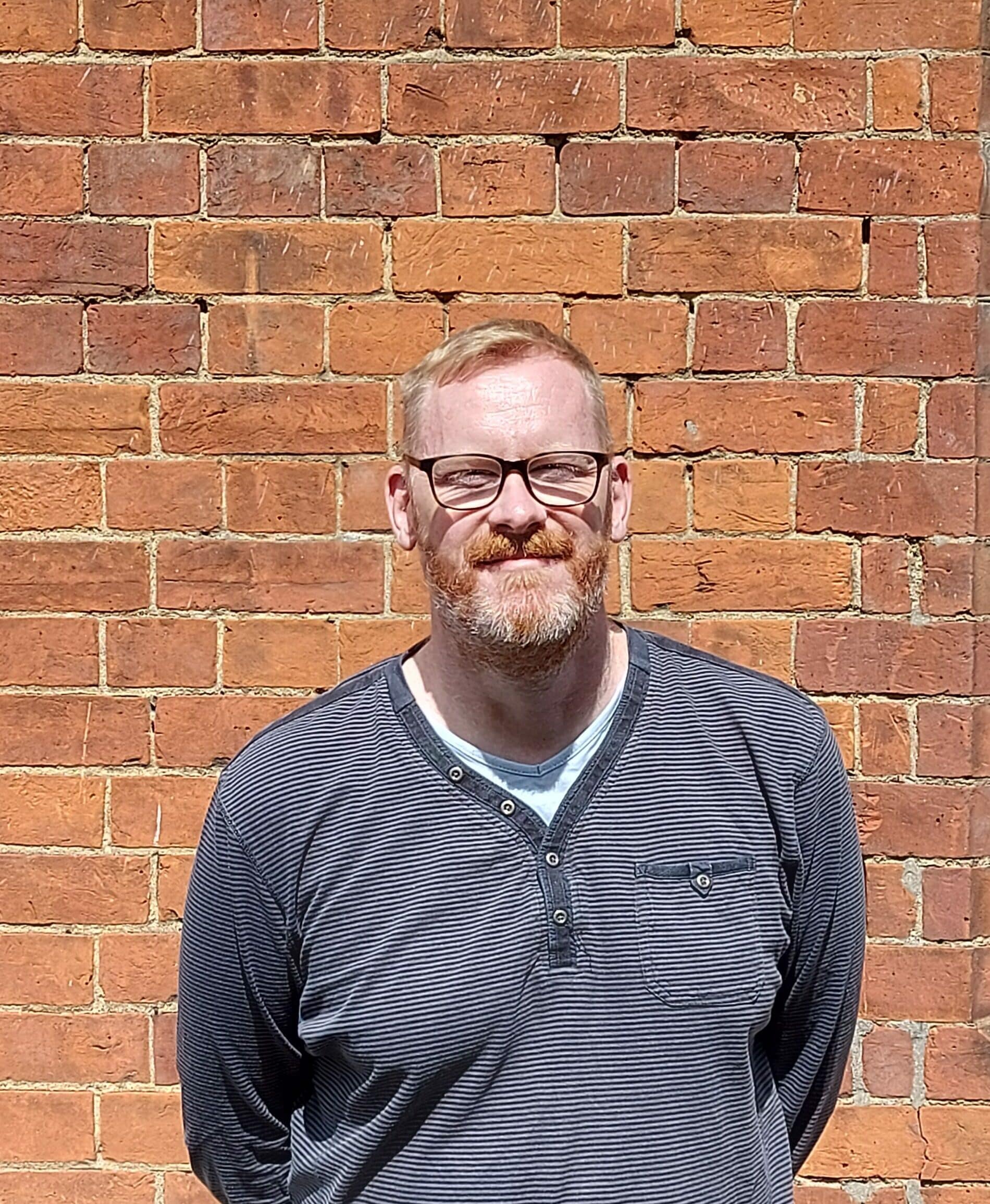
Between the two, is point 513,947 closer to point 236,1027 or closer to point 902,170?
point 236,1027

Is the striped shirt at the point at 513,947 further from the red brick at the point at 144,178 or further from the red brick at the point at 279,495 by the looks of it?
the red brick at the point at 144,178

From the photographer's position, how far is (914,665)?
2312mm

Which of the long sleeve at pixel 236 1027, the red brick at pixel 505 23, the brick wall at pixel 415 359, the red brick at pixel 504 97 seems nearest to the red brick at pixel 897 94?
the brick wall at pixel 415 359

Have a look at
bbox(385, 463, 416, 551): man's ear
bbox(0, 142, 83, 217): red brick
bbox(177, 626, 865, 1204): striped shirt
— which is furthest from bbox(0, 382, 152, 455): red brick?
bbox(177, 626, 865, 1204): striped shirt

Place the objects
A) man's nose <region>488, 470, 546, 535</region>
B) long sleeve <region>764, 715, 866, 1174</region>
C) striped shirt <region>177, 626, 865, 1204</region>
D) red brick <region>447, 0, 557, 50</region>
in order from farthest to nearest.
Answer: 1. red brick <region>447, 0, 557, 50</region>
2. long sleeve <region>764, 715, 866, 1174</region>
3. man's nose <region>488, 470, 546, 535</region>
4. striped shirt <region>177, 626, 865, 1204</region>

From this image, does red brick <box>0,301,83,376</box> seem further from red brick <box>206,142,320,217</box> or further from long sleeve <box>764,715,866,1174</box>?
long sleeve <box>764,715,866,1174</box>

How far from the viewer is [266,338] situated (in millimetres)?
2301

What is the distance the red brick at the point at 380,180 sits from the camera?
2.28 m

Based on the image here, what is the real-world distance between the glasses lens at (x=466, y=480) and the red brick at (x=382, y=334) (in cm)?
69

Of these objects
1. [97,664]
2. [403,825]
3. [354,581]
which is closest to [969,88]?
[354,581]

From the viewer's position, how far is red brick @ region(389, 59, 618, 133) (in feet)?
7.42

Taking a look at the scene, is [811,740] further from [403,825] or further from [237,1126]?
[237,1126]

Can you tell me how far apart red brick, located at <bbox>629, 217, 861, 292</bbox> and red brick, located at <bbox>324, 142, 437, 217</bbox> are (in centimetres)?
38

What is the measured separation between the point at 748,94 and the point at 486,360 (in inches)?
37.5
